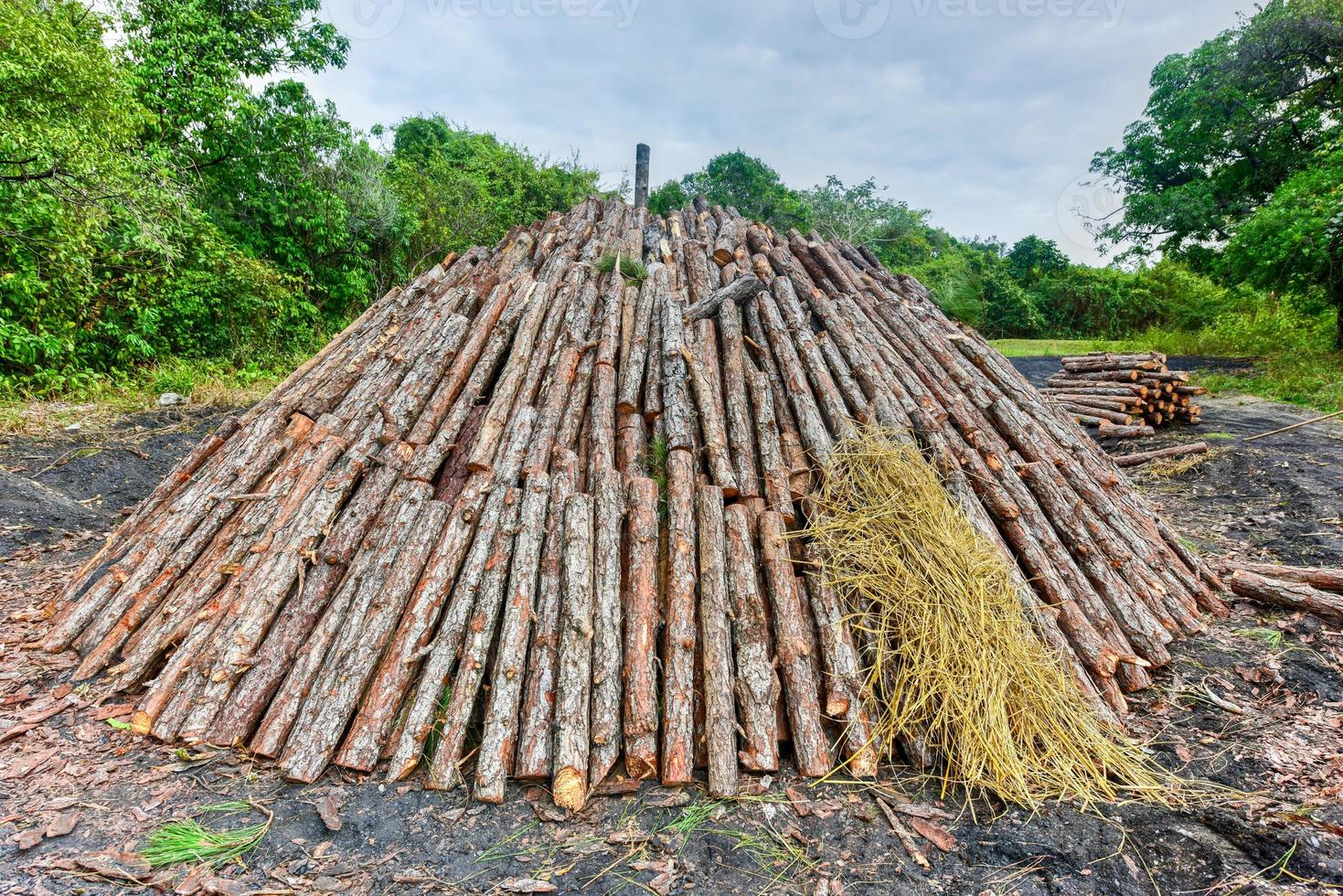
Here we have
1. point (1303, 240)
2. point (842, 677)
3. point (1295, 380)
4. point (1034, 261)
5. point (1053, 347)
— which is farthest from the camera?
point (1034, 261)

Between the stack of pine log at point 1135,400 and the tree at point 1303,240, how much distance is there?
3494 mm

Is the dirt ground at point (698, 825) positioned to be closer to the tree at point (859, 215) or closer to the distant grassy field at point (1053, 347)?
the distant grassy field at point (1053, 347)

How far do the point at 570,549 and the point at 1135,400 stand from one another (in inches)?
422

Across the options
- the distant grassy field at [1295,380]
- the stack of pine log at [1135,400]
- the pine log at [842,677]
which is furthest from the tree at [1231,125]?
the pine log at [842,677]

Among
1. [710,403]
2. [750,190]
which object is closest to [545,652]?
[710,403]

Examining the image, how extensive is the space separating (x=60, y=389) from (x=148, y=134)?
5.66 m

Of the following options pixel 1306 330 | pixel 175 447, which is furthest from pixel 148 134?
pixel 1306 330

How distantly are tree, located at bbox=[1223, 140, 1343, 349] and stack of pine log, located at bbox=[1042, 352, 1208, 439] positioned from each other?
3494 millimetres

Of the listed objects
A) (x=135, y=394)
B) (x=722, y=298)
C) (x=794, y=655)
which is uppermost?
(x=135, y=394)

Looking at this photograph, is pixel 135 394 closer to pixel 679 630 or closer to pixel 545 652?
pixel 545 652

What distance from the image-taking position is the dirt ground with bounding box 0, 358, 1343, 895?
231 cm

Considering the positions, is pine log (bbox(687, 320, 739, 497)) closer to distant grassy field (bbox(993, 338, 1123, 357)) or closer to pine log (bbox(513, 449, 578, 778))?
pine log (bbox(513, 449, 578, 778))

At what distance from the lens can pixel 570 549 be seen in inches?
133

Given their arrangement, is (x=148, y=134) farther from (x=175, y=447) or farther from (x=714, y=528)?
(x=714, y=528)
